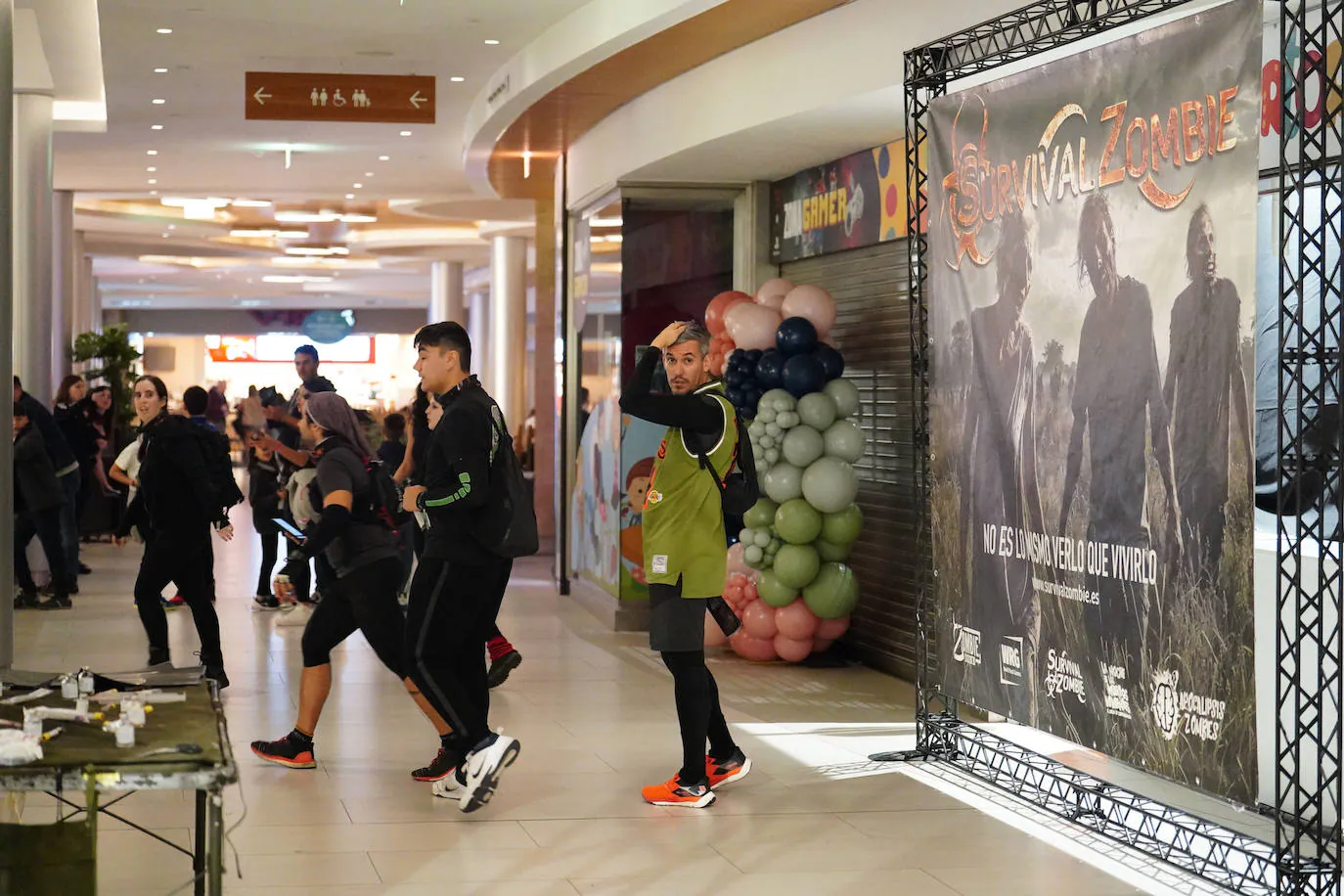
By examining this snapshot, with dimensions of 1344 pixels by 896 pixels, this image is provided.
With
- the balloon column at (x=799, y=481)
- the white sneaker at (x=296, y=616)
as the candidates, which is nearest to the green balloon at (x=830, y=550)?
the balloon column at (x=799, y=481)

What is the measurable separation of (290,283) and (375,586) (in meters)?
30.1

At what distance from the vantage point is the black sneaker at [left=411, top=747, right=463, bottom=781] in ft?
18.6

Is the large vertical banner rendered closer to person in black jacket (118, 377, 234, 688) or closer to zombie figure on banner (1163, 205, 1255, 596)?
zombie figure on banner (1163, 205, 1255, 596)

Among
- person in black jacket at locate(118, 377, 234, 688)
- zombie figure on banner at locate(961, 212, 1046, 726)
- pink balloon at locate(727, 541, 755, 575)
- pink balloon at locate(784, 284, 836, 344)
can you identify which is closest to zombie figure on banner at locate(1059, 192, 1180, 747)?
zombie figure on banner at locate(961, 212, 1046, 726)

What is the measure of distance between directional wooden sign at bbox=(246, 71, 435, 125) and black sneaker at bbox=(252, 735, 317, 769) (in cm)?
472

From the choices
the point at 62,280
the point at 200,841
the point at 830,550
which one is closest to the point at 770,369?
the point at 830,550

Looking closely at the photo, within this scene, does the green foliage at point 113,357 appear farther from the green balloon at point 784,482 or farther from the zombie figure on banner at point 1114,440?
the zombie figure on banner at point 1114,440

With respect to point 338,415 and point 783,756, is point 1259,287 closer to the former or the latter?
point 783,756

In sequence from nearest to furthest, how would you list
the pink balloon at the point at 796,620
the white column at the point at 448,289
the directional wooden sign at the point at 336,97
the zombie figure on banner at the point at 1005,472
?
the zombie figure on banner at the point at 1005,472
the pink balloon at the point at 796,620
the directional wooden sign at the point at 336,97
the white column at the point at 448,289

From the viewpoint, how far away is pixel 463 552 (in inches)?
203

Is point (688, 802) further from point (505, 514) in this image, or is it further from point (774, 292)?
point (774, 292)

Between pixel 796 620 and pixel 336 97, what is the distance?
14.0 ft

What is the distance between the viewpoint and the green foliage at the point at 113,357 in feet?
53.3

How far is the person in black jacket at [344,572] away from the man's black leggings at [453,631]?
429 mm
